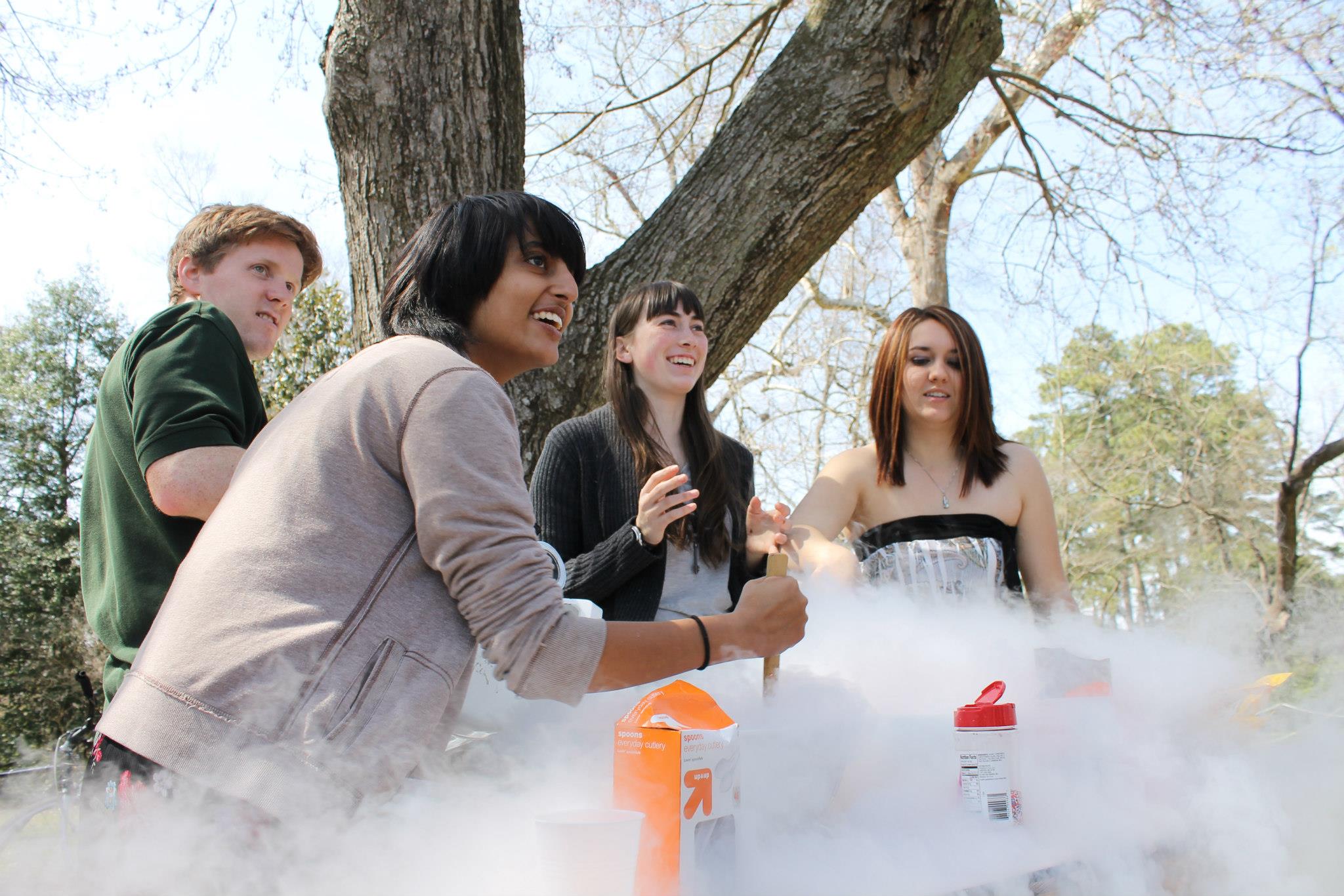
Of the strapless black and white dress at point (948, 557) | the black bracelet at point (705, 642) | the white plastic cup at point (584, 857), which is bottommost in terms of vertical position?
the white plastic cup at point (584, 857)

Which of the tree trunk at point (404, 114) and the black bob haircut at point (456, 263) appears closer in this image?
the black bob haircut at point (456, 263)

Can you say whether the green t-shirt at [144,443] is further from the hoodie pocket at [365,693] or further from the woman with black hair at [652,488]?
the woman with black hair at [652,488]

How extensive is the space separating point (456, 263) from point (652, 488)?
722 millimetres

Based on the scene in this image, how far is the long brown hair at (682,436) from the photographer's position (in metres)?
2.16

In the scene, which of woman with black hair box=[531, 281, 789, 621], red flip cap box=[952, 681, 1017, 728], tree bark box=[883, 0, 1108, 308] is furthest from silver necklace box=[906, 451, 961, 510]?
tree bark box=[883, 0, 1108, 308]

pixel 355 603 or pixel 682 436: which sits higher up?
pixel 682 436

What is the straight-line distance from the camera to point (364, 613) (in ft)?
3.06

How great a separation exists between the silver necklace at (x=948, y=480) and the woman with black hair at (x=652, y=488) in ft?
1.46

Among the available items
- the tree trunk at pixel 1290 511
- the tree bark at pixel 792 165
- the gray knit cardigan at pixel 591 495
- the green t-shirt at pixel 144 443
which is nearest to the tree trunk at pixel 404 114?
the tree bark at pixel 792 165

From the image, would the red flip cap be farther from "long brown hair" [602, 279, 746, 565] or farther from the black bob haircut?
"long brown hair" [602, 279, 746, 565]

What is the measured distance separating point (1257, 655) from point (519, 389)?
2.11 metres

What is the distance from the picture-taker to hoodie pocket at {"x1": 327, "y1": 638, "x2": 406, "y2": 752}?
887 mm

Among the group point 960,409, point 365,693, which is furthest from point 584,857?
point 960,409

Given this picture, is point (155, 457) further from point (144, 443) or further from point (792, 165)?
point (792, 165)
